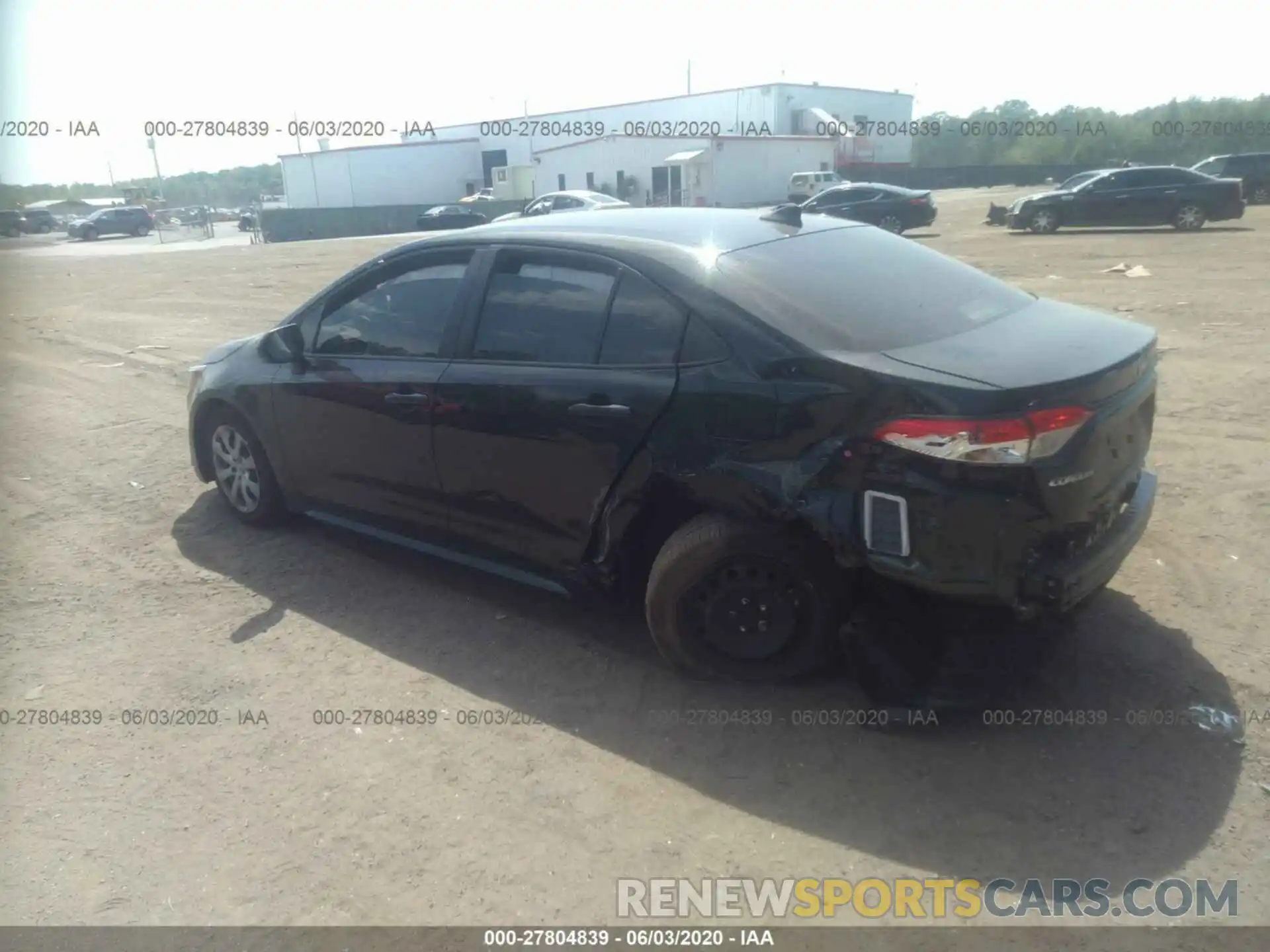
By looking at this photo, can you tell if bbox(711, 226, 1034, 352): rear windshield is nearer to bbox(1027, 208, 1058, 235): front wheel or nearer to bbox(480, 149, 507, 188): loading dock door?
bbox(1027, 208, 1058, 235): front wheel

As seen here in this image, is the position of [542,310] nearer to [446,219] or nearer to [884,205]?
[884,205]

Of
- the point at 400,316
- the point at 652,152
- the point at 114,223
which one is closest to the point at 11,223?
the point at 114,223

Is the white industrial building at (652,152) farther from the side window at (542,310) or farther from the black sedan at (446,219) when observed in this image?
the side window at (542,310)

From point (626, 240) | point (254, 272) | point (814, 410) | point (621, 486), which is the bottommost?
point (254, 272)

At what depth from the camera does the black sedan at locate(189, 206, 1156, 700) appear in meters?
2.96

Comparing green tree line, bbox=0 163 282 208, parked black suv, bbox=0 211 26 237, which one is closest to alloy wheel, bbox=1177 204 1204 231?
parked black suv, bbox=0 211 26 237

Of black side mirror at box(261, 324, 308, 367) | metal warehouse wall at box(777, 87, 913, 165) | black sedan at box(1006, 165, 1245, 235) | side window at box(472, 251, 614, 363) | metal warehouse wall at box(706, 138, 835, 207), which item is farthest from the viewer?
metal warehouse wall at box(777, 87, 913, 165)

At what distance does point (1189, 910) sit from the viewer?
2508 millimetres

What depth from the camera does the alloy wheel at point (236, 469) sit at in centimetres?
517

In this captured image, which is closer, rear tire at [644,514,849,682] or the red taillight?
the red taillight

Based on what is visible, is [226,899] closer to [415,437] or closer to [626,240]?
[415,437]

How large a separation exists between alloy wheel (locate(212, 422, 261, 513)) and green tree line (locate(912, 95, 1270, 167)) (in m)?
43.8

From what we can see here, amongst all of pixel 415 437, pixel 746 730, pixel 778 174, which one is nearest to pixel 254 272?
pixel 415 437

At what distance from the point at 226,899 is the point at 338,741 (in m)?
0.77
